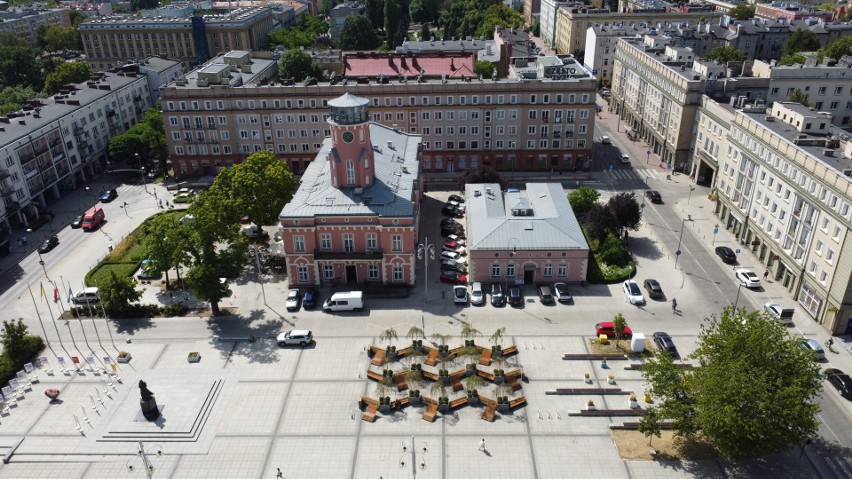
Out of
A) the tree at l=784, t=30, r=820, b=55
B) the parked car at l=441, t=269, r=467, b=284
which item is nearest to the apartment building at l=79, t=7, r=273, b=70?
the parked car at l=441, t=269, r=467, b=284

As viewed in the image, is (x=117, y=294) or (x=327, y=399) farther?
(x=117, y=294)

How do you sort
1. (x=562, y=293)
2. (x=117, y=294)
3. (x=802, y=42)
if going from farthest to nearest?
(x=802, y=42) → (x=562, y=293) → (x=117, y=294)

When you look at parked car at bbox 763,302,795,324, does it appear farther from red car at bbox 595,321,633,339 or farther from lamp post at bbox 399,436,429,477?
lamp post at bbox 399,436,429,477

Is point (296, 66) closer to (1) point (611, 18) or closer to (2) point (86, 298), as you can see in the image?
(2) point (86, 298)

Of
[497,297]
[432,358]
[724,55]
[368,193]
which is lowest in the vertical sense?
[432,358]

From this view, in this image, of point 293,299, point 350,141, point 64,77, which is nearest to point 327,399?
point 293,299

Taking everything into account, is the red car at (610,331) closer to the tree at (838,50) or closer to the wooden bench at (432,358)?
the wooden bench at (432,358)
